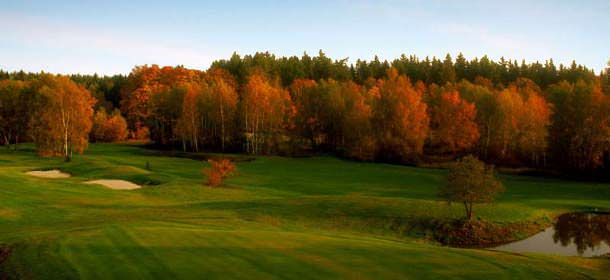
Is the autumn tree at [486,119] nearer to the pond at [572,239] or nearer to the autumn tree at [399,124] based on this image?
the autumn tree at [399,124]

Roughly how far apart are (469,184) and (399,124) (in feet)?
164

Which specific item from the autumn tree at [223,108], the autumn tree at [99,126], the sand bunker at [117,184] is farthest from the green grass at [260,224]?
the autumn tree at [99,126]

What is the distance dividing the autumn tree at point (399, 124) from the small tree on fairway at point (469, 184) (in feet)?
155

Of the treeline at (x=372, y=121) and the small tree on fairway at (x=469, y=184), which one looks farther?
the treeline at (x=372, y=121)

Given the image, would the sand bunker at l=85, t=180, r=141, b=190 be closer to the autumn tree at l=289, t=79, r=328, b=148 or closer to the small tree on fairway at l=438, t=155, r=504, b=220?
the small tree on fairway at l=438, t=155, r=504, b=220

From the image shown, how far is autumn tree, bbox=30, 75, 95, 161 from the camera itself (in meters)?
75.5

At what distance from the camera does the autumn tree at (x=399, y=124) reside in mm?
83500

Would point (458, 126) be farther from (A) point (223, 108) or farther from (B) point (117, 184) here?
(B) point (117, 184)

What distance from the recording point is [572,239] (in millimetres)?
34906

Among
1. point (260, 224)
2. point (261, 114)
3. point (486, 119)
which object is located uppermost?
point (261, 114)

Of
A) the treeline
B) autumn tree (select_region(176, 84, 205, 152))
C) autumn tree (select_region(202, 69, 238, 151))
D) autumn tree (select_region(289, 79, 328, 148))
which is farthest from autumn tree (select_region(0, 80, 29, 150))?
autumn tree (select_region(289, 79, 328, 148))

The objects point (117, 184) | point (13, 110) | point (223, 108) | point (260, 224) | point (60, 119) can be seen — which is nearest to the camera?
point (260, 224)

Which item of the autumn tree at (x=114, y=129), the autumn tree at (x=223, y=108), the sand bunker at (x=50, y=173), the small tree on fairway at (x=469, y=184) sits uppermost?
the autumn tree at (x=223, y=108)

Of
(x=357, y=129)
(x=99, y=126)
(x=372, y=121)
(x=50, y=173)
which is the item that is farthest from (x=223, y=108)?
(x=50, y=173)
